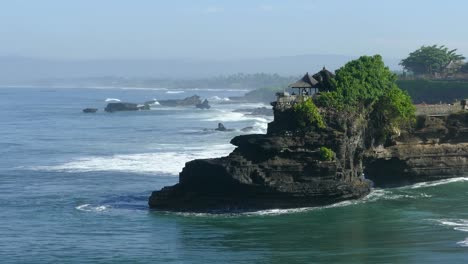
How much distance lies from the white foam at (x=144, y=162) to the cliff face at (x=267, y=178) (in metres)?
16.4

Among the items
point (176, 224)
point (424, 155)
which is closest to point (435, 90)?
point (424, 155)

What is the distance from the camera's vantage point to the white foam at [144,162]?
82.4m

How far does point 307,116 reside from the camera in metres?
65.5

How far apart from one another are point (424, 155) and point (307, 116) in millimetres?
12380

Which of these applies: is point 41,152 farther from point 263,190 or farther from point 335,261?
point 335,261

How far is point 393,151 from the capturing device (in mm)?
72625

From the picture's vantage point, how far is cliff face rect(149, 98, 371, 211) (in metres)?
62.2

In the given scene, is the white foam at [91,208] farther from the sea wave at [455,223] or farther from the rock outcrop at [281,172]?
the sea wave at [455,223]

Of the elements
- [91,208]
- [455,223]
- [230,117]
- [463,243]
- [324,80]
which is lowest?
[91,208]

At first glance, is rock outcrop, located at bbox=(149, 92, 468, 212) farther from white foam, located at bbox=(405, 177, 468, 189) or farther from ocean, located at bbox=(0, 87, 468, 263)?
Result: white foam, located at bbox=(405, 177, 468, 189)

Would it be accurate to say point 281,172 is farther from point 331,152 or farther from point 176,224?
point 176,224

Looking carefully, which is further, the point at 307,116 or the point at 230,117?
the point at 230,117

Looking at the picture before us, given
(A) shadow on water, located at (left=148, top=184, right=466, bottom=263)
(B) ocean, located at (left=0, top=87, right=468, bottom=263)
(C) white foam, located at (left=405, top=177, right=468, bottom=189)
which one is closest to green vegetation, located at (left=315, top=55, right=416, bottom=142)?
(C) white foam, located at (left=405, top=177, right=468, bottom=189)

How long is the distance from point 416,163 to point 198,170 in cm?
1845
